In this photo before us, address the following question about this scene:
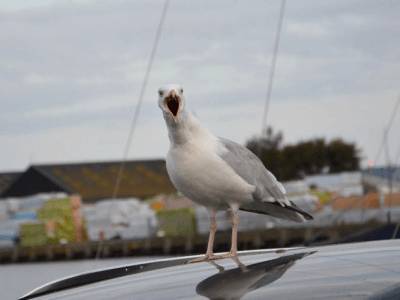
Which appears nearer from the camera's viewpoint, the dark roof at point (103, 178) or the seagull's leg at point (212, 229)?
the seagull's leg at point (212, 229)

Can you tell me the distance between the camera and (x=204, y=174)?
453 cm

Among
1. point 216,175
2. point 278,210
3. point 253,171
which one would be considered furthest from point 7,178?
point 216,175

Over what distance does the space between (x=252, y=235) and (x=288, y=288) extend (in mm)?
48831

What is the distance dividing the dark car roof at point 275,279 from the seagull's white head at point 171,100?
2.99ft

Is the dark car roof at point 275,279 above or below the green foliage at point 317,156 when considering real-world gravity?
below

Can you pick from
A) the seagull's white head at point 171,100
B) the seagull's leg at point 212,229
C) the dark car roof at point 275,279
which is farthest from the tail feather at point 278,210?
the dark car roof at point 275,279

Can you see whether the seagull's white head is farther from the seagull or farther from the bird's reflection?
the bird's reflection

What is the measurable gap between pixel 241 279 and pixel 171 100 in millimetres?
1489

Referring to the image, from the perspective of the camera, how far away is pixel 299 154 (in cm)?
10888

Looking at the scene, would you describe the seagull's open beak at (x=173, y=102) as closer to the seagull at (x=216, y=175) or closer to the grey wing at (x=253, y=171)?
the seagull at (x=216, y=175)

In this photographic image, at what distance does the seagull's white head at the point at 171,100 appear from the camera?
13.0 feet

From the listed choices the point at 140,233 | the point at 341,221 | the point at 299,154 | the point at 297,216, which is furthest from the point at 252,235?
the point at 299,154

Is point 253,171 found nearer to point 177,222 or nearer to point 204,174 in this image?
point 204,174

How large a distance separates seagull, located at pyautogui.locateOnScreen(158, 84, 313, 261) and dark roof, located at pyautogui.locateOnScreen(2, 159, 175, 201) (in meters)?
104
